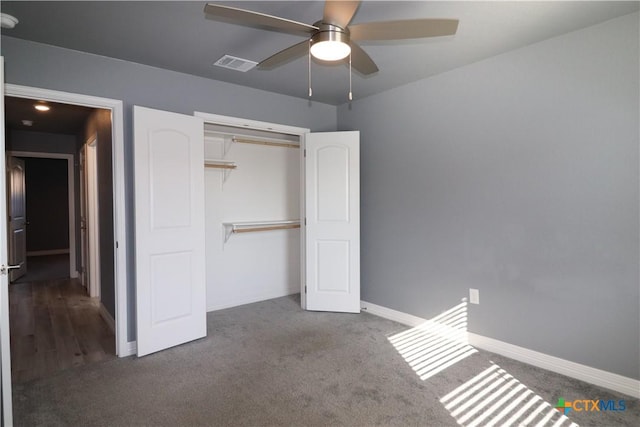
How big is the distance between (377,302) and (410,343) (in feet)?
2.84

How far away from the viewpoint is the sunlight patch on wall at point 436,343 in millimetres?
2883

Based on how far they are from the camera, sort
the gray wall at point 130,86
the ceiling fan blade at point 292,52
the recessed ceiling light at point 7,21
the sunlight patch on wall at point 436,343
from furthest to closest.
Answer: the sunlight patch on wall at point 436,343
the gray wall at point 130,86
the recessed ceiling light at point 7,21
the ceiling fan blade at point 292,52

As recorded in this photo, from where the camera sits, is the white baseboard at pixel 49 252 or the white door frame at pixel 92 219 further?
the white baseboard at pixel 49 252

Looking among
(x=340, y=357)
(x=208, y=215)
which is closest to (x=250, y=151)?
(x=208, y=215)

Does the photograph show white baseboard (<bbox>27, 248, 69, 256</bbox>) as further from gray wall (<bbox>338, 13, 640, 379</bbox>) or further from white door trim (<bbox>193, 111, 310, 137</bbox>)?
gray wall (<bbox>338, 13, 640, 379</bbox>)

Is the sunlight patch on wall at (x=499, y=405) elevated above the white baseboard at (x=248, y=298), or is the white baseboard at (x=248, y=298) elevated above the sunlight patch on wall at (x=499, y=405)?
the white baseboard at (x=248, y=298)

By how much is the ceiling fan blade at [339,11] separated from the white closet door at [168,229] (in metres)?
1.88

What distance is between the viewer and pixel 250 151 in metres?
4.56

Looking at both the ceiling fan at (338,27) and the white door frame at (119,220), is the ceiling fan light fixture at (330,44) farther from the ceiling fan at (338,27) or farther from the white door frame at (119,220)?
the white door frame at (119,220)

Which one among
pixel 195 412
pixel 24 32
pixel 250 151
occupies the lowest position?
pixel 195 412

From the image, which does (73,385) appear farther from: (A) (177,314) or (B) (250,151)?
(B) (250,151)

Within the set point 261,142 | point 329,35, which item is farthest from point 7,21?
point 261,142

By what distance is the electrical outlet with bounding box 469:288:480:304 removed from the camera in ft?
10.4

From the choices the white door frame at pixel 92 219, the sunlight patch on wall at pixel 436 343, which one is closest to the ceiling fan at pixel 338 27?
the sunlight patch on wall at pixel 436 343
